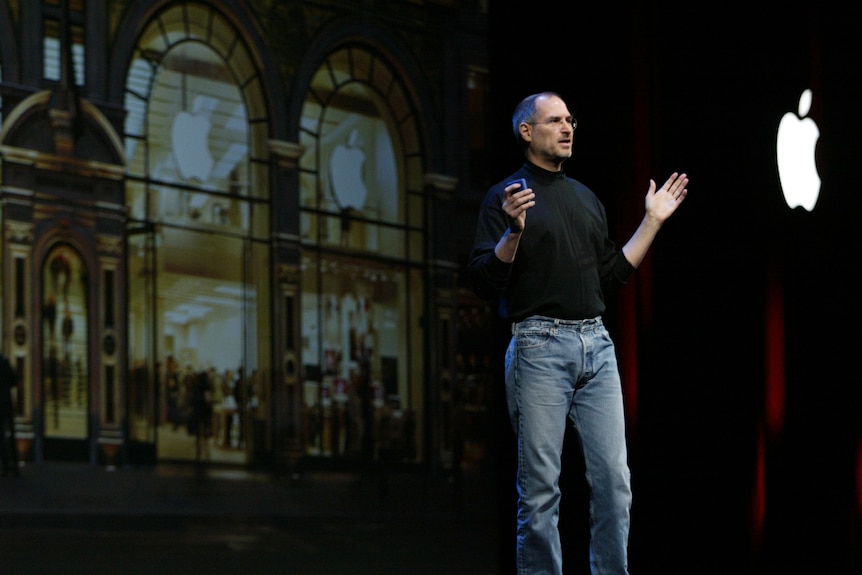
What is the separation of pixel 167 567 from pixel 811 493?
6.51 ft

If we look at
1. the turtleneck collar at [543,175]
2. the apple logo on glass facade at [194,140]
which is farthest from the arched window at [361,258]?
the turtleneck collar at [543,175]

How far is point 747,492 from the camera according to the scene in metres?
3.35

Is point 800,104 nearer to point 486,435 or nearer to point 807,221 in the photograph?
point 807,221

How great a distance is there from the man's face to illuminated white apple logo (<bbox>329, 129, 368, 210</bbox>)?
6.08 feet

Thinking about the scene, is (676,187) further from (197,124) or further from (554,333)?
(197,124)

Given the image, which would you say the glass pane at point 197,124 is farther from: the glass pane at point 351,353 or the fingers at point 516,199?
the fingers at point 516,199

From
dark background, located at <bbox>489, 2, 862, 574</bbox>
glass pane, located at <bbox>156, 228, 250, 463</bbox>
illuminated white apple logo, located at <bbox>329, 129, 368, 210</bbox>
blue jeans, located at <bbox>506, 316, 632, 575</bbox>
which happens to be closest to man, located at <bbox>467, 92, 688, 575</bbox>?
blue jeans, located at <bbox>506, 316, 632, 575</bbox>

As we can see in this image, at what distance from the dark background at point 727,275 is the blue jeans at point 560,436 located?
41.7 inches

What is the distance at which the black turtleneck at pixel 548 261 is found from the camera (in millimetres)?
2422

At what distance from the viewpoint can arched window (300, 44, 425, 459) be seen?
4184mm

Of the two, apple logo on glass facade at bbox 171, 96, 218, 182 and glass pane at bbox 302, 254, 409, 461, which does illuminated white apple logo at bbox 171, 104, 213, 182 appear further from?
glass pane at bbox 302, 254, 409, 461

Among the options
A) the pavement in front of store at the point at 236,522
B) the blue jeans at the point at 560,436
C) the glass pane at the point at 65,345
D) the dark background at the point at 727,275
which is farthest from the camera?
the glass pane at the point at 65,345

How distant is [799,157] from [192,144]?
6.71ft

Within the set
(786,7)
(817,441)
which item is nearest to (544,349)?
(817,441)
